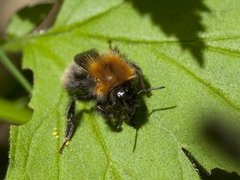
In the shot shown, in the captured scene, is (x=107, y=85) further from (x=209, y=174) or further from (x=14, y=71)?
(x=14, y=71)

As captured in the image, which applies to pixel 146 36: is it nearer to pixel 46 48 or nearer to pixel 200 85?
pixel 200 85

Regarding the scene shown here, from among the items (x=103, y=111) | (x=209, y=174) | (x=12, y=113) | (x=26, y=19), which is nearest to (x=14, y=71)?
(x=12, y=113)

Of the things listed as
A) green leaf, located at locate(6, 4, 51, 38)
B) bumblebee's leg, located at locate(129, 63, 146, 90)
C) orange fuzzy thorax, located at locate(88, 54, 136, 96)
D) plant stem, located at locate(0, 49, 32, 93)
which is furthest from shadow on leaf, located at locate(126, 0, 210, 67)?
plant stem, located at locate(0, 49, 32, 93)

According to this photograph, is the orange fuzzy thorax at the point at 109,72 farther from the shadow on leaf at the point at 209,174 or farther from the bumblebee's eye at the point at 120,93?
the shadow on leaf at the point at 209,174

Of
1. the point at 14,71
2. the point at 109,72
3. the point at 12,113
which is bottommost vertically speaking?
the point at 12,113

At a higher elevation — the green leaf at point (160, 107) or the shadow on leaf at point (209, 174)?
the green leaf at point (160, 107)

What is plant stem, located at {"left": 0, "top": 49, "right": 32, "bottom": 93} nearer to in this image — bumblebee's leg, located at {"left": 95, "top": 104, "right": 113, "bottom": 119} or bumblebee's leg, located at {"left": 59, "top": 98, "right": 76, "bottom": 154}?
bumblebee's leg, located at {"left": 59, "top": 98, "right": 76, "bottom": 154}

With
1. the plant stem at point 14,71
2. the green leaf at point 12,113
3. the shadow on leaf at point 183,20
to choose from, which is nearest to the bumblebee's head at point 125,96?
the shadow on leaf at point 183,20

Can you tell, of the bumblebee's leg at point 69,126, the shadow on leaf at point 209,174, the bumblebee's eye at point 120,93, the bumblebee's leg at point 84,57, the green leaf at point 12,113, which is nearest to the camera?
the bumblebee's eye at point 120,93
